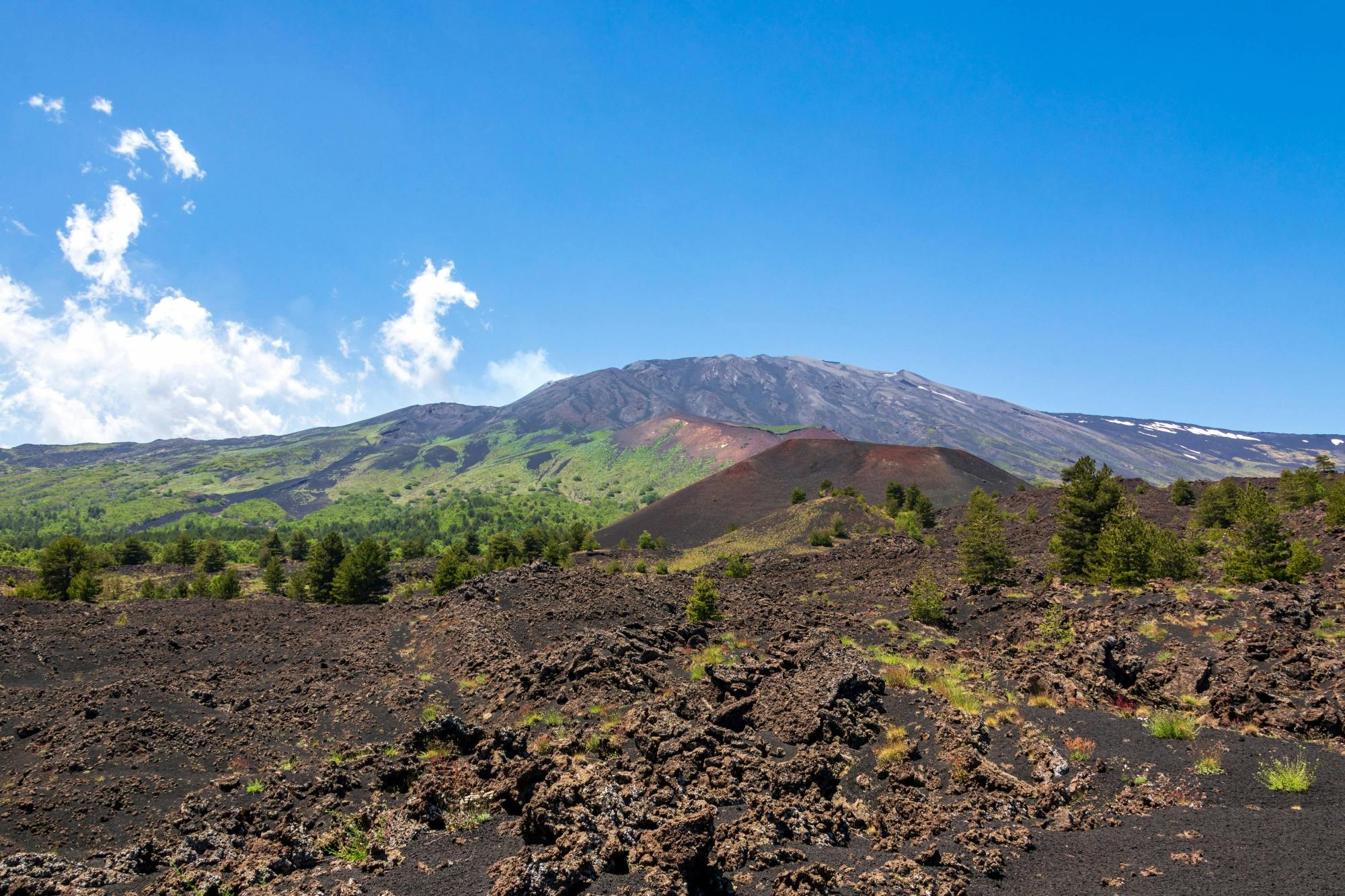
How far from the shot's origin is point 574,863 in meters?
6.34

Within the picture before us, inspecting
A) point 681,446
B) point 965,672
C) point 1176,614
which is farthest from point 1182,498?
point 681,446

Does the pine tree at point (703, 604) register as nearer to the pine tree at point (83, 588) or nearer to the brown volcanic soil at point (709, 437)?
the pine tree at point (83, 588)

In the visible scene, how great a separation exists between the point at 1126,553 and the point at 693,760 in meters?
22.5

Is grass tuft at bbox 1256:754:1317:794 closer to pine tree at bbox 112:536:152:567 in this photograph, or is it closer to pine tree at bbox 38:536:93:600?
pine tree at bbox 38:536:93:600

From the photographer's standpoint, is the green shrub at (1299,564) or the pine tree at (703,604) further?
the pine tree at (703,604)

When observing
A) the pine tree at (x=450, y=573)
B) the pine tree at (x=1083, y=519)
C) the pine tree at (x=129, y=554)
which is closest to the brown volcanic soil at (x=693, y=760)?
the pine tree at (x=1083, y=519)

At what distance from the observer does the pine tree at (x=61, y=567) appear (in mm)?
36156

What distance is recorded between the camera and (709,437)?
559 ft

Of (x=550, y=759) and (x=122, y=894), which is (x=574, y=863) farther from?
(x=122, y=894)

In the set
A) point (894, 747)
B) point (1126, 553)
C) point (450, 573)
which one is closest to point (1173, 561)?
point (1126, 553)

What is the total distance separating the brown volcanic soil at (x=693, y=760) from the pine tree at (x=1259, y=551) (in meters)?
1.33

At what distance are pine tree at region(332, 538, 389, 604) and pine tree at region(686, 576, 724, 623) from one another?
25687 mm

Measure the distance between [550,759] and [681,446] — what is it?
161031 millimetres

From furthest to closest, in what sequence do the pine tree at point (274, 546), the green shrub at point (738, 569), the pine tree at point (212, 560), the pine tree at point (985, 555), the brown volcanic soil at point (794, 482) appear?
the brown volcanic soil at point (794, 482)
the pine tree at point (274, 546)
the pine tree at point (212, 560)
the green shrub at point (738, 569)
the pine tree at point (985, 555)
